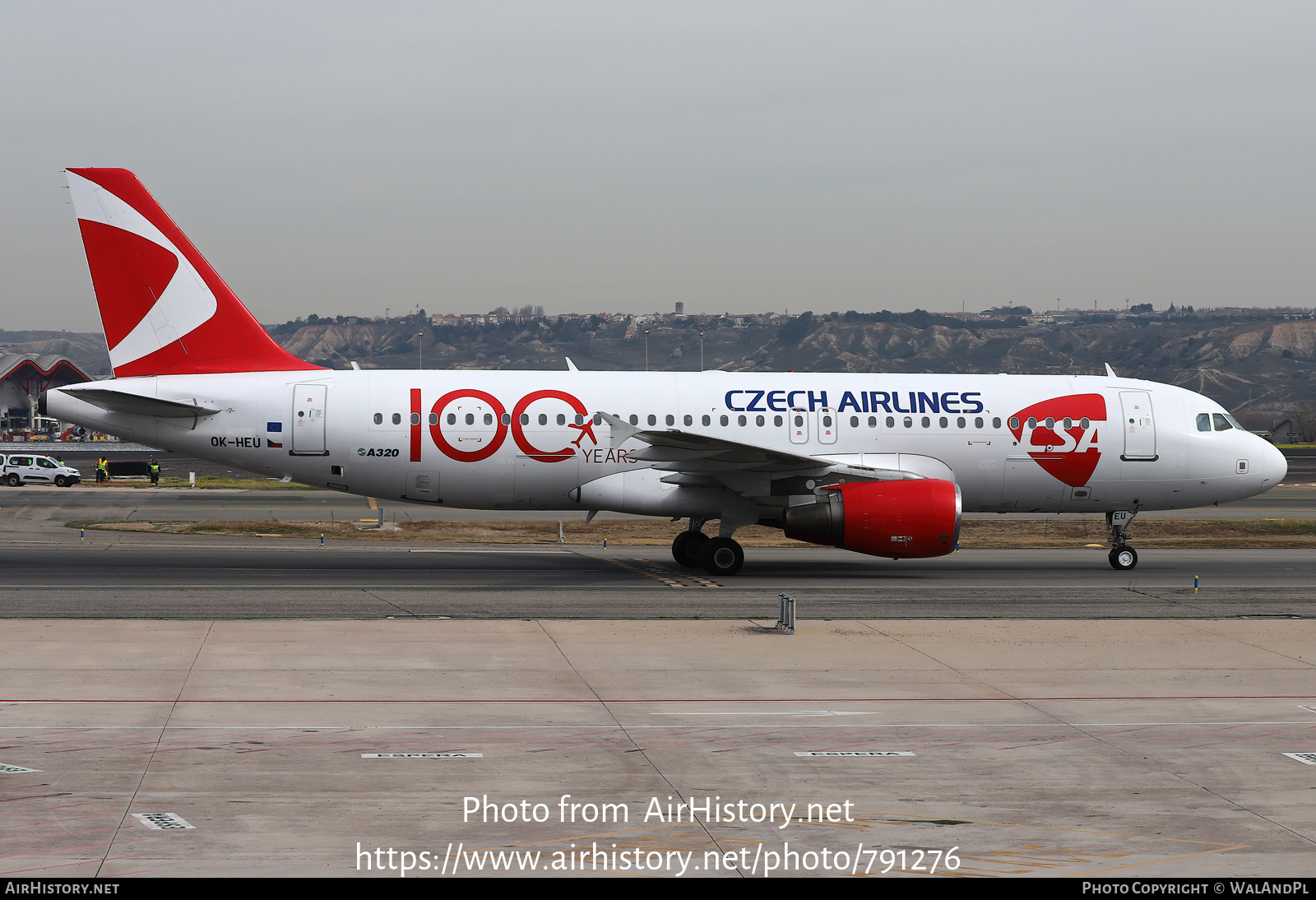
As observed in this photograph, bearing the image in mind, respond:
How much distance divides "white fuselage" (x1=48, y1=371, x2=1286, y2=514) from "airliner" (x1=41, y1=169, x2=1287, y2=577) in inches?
1.6

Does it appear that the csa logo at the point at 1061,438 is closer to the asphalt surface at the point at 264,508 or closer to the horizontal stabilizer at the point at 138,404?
the asphalt surface at the point at 264,508

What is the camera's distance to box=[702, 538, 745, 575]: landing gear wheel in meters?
25.8

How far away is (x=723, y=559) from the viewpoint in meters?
25.8

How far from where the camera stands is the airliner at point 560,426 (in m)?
25.7

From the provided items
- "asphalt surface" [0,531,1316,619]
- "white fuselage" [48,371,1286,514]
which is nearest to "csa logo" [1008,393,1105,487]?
"white fuselage" [48,371,1286,514]

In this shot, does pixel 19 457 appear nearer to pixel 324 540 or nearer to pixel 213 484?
pixel 213 484

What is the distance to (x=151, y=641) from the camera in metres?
16.3

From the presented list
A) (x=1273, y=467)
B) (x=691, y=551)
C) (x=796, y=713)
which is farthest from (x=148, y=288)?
(x=1273, y=467)

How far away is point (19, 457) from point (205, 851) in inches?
2540

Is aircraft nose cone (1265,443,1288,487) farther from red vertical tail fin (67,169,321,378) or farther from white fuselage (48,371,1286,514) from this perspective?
red vertical tail fin (67,169,321,378)

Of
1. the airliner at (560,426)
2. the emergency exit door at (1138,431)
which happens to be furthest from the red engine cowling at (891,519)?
the emergency exit door at (1138,431)

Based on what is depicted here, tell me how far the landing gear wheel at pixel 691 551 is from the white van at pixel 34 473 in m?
47.2

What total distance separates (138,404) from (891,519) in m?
16.2

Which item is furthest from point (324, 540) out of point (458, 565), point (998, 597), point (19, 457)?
point (19, 457)
